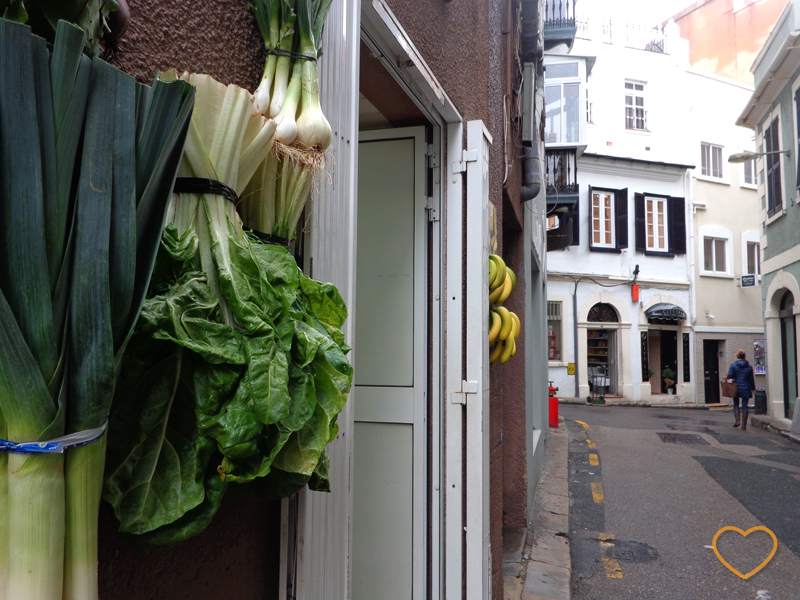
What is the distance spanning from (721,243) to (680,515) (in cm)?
1799

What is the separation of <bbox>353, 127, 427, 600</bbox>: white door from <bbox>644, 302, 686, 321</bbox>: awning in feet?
63.2

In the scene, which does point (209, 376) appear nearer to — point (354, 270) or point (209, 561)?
point (209, 561)

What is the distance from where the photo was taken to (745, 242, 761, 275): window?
22.0 m

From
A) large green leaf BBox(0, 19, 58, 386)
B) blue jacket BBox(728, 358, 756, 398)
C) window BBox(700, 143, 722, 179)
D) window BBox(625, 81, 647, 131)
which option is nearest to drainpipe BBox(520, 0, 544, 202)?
large green leaf BBox(0, 19, 58, 386)

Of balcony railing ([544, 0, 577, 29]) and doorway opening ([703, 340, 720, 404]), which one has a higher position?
balcony railing ([544, 0, 577, 29])

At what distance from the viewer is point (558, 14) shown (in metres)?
10.4

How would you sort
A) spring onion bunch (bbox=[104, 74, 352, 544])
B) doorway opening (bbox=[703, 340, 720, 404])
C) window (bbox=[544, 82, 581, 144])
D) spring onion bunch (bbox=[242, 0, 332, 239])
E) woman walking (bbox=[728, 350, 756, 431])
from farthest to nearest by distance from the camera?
doorway opening (bbox=[703, 340, 720, 404])
window (bbox=[544, 82, 581, 144])
woman walking (bbox=[728, 350, 756, 431])
spring onion bunch (bbox=[242, 0, 332, 239])
spring onion bunch (bbox=[104, 74, 352, 544])

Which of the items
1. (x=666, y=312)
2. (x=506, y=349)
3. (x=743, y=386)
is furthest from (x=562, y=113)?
(x=506, y=349)

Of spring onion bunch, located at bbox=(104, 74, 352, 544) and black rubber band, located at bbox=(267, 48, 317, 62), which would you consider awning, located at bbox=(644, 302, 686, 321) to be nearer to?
black rubber band, located at bbox=(267, 48, 317, 62)

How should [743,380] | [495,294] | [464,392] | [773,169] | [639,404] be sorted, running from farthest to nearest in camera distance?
1. [639,404]
2. [773,169]
3. [743,380]
4. [495,294]
5. [464,392]

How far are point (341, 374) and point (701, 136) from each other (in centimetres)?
2480

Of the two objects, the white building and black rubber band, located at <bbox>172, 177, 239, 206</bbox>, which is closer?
black rubber band, located at <bbox>172, 177, 239, 206</bbox>

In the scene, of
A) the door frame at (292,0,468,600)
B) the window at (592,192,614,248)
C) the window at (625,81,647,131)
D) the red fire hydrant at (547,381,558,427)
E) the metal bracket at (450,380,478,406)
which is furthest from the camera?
the window at (625,81,647,131)

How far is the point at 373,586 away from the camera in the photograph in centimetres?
315
